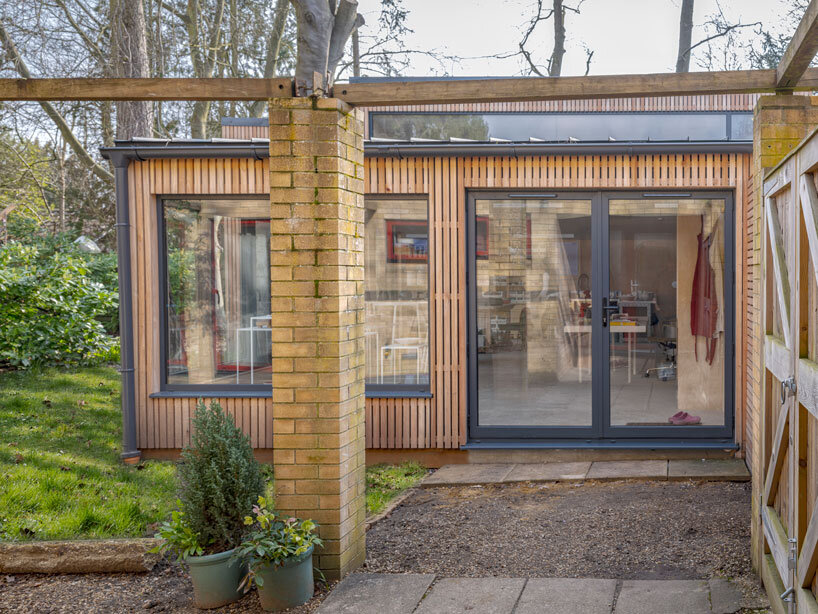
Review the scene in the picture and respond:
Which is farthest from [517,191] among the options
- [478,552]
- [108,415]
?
[108,415]

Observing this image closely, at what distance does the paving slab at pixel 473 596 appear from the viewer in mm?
3992

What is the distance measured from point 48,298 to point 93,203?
9.77 metres

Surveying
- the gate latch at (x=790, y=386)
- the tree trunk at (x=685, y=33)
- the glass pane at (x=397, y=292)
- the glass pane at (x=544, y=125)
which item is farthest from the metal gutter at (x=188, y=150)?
the tree trunk at (x=685, y=33)

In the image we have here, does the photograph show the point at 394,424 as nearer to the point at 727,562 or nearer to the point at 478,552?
the point at 478,552

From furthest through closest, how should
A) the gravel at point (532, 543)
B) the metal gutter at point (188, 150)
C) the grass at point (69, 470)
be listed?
the metal gutter at point (188, 150) → the grass at point (69, 470) → the gravel at point (532, 543)

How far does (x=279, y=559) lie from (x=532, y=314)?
4308 mm

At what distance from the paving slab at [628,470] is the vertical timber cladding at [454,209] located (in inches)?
37.0

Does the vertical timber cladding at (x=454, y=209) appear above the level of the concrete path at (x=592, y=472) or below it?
above

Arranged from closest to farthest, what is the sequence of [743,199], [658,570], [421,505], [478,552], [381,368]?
[658,570] < [478,552] < [421,505] < [743,199] < [381,368]

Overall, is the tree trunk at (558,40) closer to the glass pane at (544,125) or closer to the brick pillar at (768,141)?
the glass pane at (544,125)

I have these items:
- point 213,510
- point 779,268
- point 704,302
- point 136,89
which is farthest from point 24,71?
point 779,268

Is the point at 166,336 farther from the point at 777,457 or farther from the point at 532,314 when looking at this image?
the point at 777,457

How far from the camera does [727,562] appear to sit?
463 cm

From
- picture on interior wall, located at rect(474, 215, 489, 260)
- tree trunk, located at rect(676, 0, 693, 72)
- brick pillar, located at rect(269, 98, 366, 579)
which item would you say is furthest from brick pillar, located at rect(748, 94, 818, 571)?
tree trunk, located at rect(676, 0, 693, 72)
